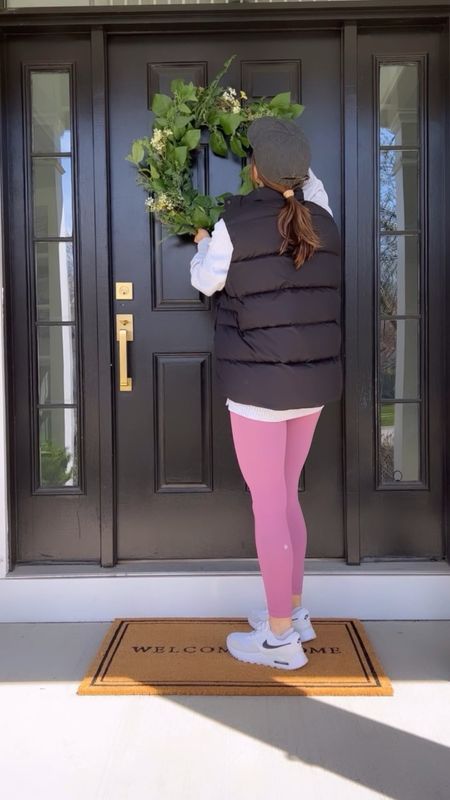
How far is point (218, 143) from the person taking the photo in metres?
2.76

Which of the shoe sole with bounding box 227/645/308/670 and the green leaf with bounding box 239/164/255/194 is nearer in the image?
the shoe sole with bounding box 227/645/308/670

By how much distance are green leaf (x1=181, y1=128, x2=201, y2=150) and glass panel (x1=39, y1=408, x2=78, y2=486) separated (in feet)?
3.60

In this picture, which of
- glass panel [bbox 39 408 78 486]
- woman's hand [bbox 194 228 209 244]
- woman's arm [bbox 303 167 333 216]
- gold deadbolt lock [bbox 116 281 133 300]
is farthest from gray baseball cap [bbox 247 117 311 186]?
glass panel [bbox 39 408 78 486]

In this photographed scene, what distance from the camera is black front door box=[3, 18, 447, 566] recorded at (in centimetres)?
284

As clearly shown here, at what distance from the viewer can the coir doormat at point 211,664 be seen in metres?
2.28

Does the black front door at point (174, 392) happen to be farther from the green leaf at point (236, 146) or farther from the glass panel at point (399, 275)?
the glass panel at point (399, 275)

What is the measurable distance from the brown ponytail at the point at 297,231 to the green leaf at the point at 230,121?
2.16ft

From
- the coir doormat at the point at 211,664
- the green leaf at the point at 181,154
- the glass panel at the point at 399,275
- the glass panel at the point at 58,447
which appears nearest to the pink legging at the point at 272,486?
the coir doormat at the point at 211,664

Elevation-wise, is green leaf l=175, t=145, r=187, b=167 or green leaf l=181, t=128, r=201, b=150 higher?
green leaf l=181, t=128, r=201, b=150

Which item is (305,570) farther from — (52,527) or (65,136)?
(65,136)

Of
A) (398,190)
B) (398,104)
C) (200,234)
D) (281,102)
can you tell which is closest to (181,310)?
(200,234)

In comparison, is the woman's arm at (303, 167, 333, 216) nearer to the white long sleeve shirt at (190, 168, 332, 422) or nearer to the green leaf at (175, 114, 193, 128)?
the white long sleeve shirt at (190, 168, 332, 422)

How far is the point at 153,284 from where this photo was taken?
2.91 m

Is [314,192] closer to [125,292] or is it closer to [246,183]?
[246,183]
